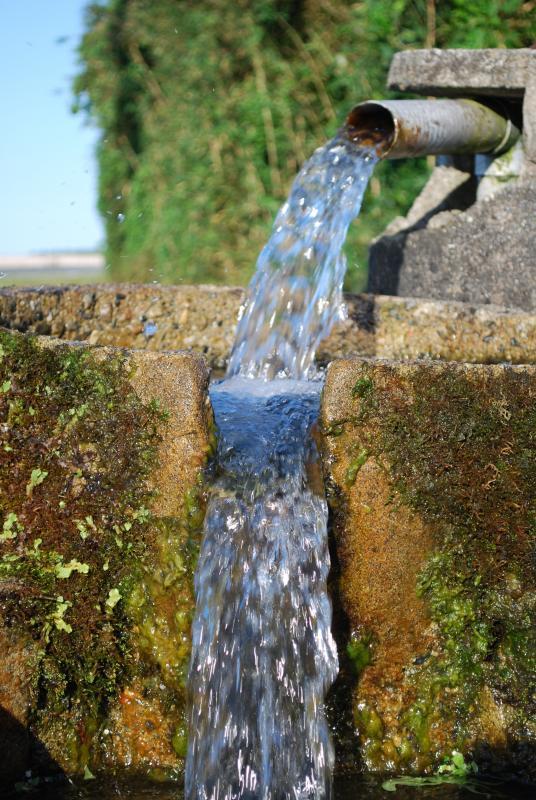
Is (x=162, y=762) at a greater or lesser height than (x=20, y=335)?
lesser

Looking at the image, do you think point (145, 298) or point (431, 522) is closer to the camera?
point (431, 522)

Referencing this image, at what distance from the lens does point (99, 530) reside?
8.50 feet

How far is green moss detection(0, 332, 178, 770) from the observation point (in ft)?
8.43

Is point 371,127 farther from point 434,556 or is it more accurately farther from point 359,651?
point 359,651

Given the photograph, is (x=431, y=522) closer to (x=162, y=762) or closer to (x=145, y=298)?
(x=162, y=762)

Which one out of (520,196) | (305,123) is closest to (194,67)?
(305,123)

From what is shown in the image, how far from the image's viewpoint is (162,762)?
8.59 feet

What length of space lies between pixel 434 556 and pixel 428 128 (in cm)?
216

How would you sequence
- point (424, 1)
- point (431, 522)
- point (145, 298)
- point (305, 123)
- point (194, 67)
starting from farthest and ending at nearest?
point (194, 67) < point (305, 123) < point (424, 1) < point (145, 298) < point (431, 522)

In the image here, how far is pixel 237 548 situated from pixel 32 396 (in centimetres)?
64

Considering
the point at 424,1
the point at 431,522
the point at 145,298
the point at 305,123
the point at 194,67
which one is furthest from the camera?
the point at 194,67

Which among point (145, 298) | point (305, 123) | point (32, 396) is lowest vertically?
point (305, 123)

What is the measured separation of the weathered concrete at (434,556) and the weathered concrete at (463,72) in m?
2.19

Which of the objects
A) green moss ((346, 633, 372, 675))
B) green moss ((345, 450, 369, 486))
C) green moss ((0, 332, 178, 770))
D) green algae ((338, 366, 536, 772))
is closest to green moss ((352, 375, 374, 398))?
green algae ((338, 366, 536, 772))
